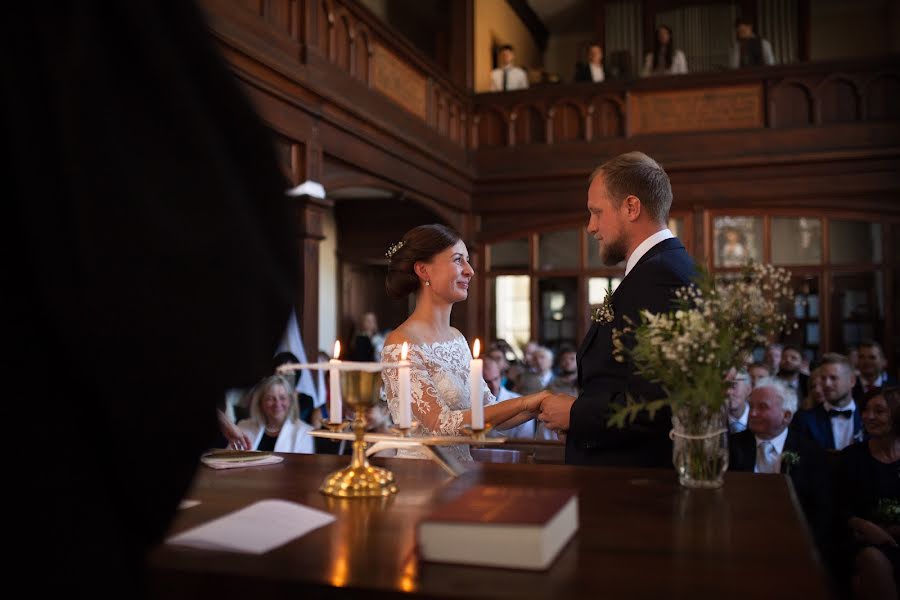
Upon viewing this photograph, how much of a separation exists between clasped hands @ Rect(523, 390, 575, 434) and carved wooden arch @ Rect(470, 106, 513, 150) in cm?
905

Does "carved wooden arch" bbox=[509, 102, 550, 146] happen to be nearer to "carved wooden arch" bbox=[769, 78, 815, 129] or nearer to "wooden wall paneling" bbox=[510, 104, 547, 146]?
"wooden wall paneling" bbox=[510, 104, 547, 146]

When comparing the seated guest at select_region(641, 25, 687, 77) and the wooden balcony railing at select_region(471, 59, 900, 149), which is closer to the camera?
the wooden balcony railing at select_region(471, 59, 900, 149)

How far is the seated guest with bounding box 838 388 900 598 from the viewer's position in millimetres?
3701

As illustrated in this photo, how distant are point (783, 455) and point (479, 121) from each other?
8057 millimetres

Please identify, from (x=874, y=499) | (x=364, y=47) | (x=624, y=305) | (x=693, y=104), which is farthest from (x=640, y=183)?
(x=693, y=104)

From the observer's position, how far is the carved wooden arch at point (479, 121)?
11445 mm

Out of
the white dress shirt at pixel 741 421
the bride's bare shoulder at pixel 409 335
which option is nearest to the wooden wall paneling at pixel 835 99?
the white dress shirt at pixel 741 421

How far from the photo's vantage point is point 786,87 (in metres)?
10.6

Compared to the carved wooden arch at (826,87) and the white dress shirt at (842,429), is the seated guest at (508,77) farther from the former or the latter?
the white dress shirt at (842,429)

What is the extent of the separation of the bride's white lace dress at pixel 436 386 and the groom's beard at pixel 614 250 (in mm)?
644

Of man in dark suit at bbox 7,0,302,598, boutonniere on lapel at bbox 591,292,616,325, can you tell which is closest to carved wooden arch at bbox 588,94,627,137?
boutonniere on lapel at bbox 591,292,616,325

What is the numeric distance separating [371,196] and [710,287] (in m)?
10.3

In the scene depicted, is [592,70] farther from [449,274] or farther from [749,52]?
[449,274]

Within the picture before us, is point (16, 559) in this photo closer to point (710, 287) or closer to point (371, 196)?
point (710, 287)
